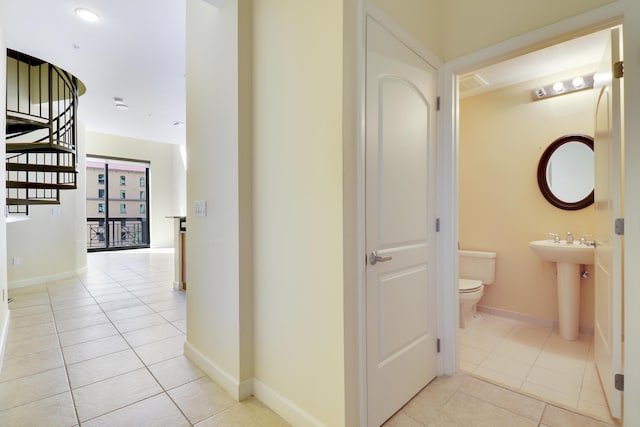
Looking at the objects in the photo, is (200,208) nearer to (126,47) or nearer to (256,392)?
(256,392)

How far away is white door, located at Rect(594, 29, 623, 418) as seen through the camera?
1.58 metres

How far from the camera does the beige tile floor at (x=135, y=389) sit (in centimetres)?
170

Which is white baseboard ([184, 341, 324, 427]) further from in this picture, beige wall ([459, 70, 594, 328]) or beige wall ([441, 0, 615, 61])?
beige wall ([459, 70, 594, 328])

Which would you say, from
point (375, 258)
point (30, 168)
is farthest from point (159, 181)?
point (375, 258)

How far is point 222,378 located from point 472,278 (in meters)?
2.73

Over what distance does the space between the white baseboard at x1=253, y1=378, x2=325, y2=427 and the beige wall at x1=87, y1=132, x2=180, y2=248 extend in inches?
329

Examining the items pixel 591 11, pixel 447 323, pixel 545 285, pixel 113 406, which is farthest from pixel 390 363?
pixel 545 285

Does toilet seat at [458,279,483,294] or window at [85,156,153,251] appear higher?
window at [85,156,153,251]

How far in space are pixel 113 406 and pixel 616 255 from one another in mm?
2884

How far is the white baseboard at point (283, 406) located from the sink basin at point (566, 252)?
2.43 m

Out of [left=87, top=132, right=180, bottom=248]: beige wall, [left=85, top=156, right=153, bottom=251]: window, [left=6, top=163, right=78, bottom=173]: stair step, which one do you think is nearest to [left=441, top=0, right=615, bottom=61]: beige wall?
[left=6, top=163, right=78, bottom=173]: stair step

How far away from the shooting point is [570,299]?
2.75 meters

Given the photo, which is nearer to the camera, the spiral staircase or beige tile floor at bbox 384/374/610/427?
beige tile floor at bbox 384/374/610/427

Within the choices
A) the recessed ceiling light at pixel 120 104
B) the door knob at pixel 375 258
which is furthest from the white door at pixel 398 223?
the recessed ceiling light at pixel 120 104
